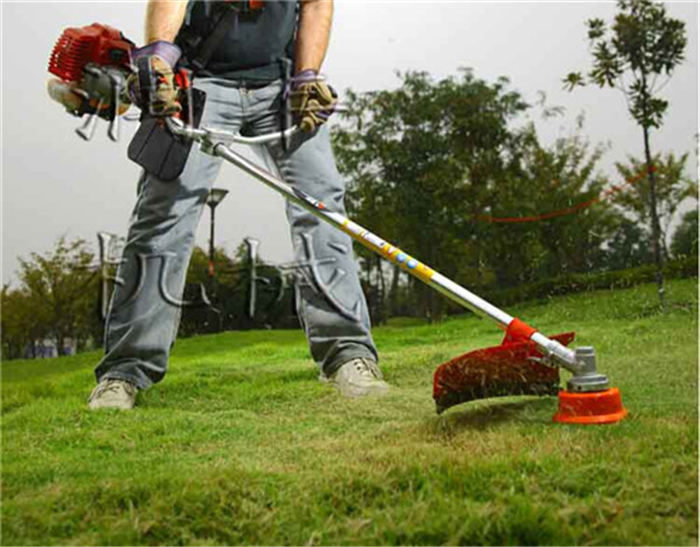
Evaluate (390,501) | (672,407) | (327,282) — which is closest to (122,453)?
(390,501)

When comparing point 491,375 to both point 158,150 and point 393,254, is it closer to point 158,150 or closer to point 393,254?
point 393,254

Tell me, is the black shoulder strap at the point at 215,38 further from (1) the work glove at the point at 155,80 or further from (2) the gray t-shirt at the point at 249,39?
(1) the work glove at the point at 155,80

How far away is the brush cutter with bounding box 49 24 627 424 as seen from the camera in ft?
5.18

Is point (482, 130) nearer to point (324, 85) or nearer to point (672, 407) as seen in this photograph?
point (324, 85)

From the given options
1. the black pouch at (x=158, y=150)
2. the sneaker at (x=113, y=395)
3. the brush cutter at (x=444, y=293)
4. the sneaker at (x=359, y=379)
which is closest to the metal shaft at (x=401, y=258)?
the brush cutter at (x=444, y=293)

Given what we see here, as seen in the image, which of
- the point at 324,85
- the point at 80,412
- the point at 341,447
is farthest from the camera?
the point at 324,85

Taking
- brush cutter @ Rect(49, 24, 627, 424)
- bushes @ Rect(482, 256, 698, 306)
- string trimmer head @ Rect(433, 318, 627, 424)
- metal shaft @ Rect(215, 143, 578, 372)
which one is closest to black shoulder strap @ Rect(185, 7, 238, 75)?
brush cutter @ Rect(49, 24, 627, 424)

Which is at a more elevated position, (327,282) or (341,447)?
(327,282)

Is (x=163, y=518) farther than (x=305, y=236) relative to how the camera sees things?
No

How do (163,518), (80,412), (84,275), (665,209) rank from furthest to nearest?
(665,209), (84,275), (80,412), (163,518)

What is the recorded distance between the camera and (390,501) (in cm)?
111

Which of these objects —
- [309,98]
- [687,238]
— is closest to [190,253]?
[309,98]

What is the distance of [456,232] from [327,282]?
3365mm

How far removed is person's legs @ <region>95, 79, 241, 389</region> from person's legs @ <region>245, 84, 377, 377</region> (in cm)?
26
